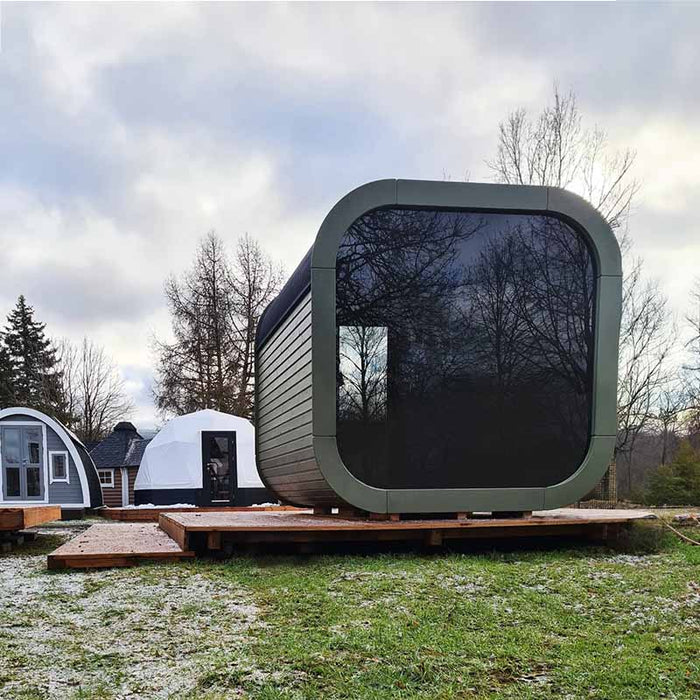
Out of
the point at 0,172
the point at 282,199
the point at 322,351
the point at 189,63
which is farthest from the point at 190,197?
the point at 322,351

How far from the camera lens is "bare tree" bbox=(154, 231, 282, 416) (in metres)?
23.2

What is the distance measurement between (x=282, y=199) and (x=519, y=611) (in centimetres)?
831

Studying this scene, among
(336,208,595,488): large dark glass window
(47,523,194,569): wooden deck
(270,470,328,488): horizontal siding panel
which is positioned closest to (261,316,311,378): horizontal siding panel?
(336,208,595,488): large dark glass window

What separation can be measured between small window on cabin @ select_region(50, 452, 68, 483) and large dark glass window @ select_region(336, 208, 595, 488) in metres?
13.0

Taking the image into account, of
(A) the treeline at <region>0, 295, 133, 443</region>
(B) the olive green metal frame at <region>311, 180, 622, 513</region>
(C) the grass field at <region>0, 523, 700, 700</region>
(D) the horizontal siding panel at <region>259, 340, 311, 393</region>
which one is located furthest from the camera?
(A) the treeline at <region>0, 295, 133, 443</region>

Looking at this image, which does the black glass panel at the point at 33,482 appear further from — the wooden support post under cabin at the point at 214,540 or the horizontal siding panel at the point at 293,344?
the wooden support post under cabin at the point at 214,540

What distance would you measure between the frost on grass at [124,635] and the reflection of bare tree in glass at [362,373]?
195 centimetres

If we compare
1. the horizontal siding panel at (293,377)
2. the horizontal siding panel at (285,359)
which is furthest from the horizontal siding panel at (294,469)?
the horizontal siding panel at (285,359)

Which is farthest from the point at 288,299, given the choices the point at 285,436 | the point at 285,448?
the point at 285,448

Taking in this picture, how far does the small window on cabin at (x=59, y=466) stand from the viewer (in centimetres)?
1680

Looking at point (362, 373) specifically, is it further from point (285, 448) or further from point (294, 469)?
point (285, 448)

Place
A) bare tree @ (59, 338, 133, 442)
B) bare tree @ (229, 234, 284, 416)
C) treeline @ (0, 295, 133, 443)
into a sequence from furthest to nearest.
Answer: bare tree @ (59, 338, 133, 442)
treeline @ (0, 295, 133, 443)
bare tree @ (229, 234, 284, 416)

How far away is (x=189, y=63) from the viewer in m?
8.26

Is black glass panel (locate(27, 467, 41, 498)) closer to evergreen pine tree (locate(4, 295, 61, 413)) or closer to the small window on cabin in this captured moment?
the small window on cabin
